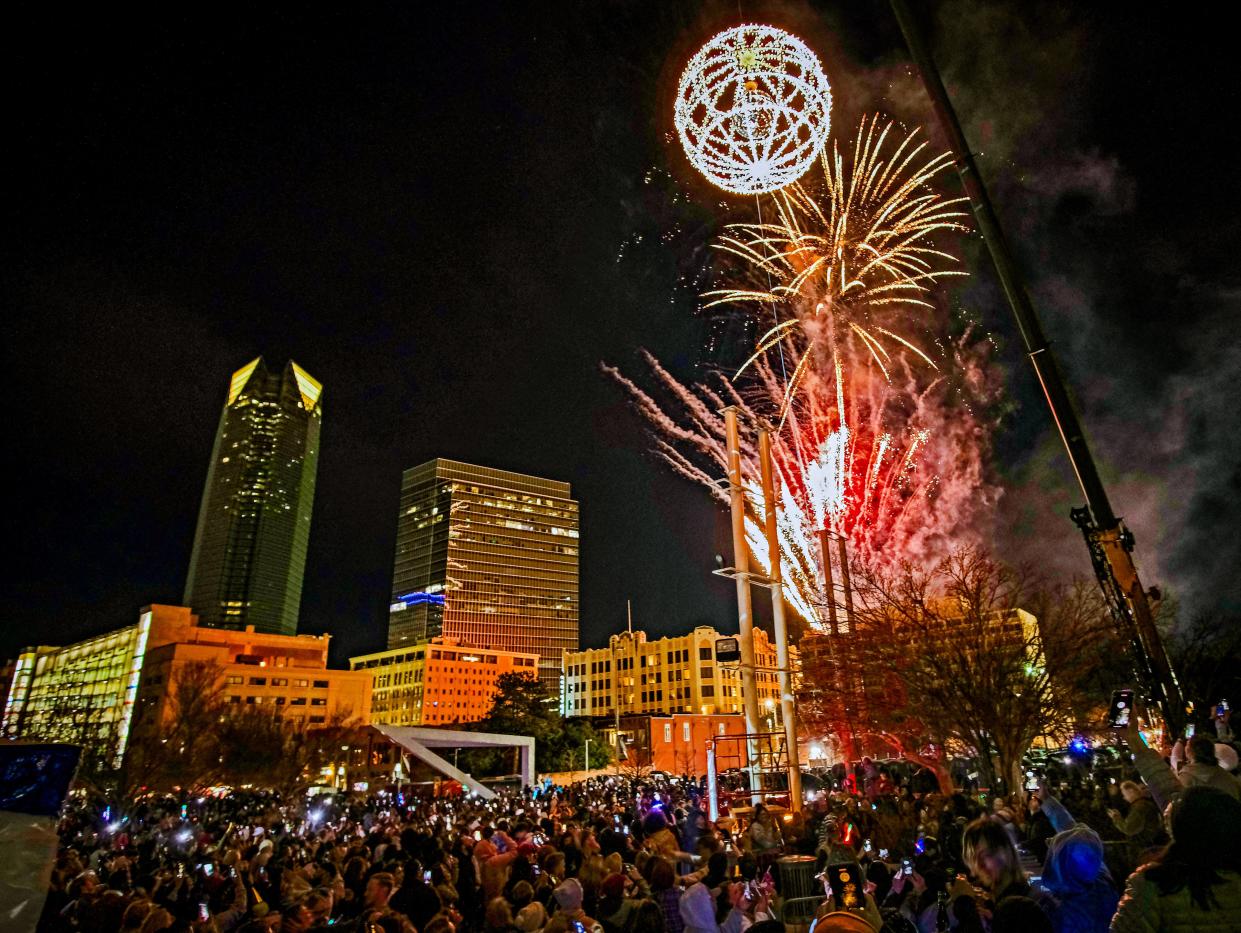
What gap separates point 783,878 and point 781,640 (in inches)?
327

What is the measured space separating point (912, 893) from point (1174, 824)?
165 inches

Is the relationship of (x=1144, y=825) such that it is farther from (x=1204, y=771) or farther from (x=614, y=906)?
(x=614, y=906)

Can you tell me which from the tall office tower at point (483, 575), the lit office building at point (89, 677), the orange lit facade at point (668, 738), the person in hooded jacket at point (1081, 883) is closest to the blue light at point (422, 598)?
the tall office tower at point (483, 575)

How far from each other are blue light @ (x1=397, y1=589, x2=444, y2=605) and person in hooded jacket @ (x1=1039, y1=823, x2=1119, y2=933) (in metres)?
182

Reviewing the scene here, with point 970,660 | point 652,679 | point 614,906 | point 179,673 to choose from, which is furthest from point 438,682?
point 614,906

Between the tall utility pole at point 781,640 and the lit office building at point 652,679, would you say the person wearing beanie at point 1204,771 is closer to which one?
the tall utility pole at point 781,640

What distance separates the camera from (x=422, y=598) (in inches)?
7195

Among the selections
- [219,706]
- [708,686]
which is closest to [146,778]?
[219,706]

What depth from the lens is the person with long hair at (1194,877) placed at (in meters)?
2.80

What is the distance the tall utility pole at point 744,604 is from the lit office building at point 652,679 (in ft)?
265

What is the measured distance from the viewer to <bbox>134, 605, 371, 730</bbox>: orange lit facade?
91750mm

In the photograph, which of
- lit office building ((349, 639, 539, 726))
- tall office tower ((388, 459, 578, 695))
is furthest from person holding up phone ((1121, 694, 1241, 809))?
tall office tower ((388, 459, 578, 695))

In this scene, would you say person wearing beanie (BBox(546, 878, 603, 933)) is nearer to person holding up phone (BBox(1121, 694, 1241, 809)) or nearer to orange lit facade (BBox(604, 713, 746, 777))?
person holding up phone (BBox(1121, 694, 1241, 809))

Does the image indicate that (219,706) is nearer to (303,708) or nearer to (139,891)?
(303,708)
